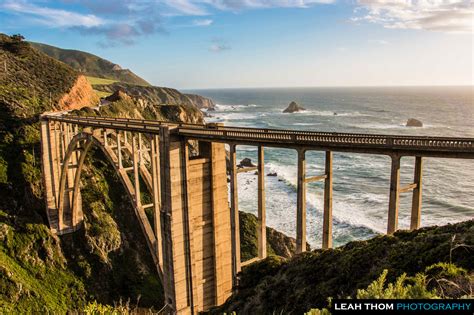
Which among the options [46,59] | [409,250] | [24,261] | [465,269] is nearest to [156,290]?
[24,261]

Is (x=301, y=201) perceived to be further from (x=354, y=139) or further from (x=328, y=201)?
(x=354, y=139)

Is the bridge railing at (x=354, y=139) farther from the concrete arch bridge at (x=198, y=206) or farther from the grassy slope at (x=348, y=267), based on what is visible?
the grassy slope at (x=348, y=267)

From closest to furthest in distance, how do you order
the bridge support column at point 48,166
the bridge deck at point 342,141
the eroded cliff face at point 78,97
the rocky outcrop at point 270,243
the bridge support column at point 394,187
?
the bridge deck at point 342,141 → the bridge support column at point 394,187 → the bridge support column at point 48,166 → the rocky outcrop at point 270,243 → the eroded cliff face at point 78,97

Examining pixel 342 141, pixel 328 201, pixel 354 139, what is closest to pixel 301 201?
pixel 328 201

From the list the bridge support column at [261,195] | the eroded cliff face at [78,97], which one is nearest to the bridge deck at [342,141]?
the bridge support column at [261,195]

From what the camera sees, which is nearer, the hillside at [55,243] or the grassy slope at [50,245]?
the grassy slope at [50,245]

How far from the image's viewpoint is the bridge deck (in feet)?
48.6

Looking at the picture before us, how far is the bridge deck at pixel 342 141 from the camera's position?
14.8 meters

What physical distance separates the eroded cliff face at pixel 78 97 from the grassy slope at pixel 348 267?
174 ft

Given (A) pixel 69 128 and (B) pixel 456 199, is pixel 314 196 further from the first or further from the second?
(A) pixel 69 128

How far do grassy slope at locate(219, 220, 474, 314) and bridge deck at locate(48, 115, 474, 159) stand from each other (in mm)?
3371

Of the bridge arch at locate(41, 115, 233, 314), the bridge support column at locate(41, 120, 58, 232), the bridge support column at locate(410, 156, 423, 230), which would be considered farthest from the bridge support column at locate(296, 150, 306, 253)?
the bridge support column at locate(41, 120, 58, 232)

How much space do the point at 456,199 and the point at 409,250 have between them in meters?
48.9

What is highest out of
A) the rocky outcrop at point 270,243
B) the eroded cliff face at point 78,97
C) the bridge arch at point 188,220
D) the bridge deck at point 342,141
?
the eroded cliff face at point 78,97
